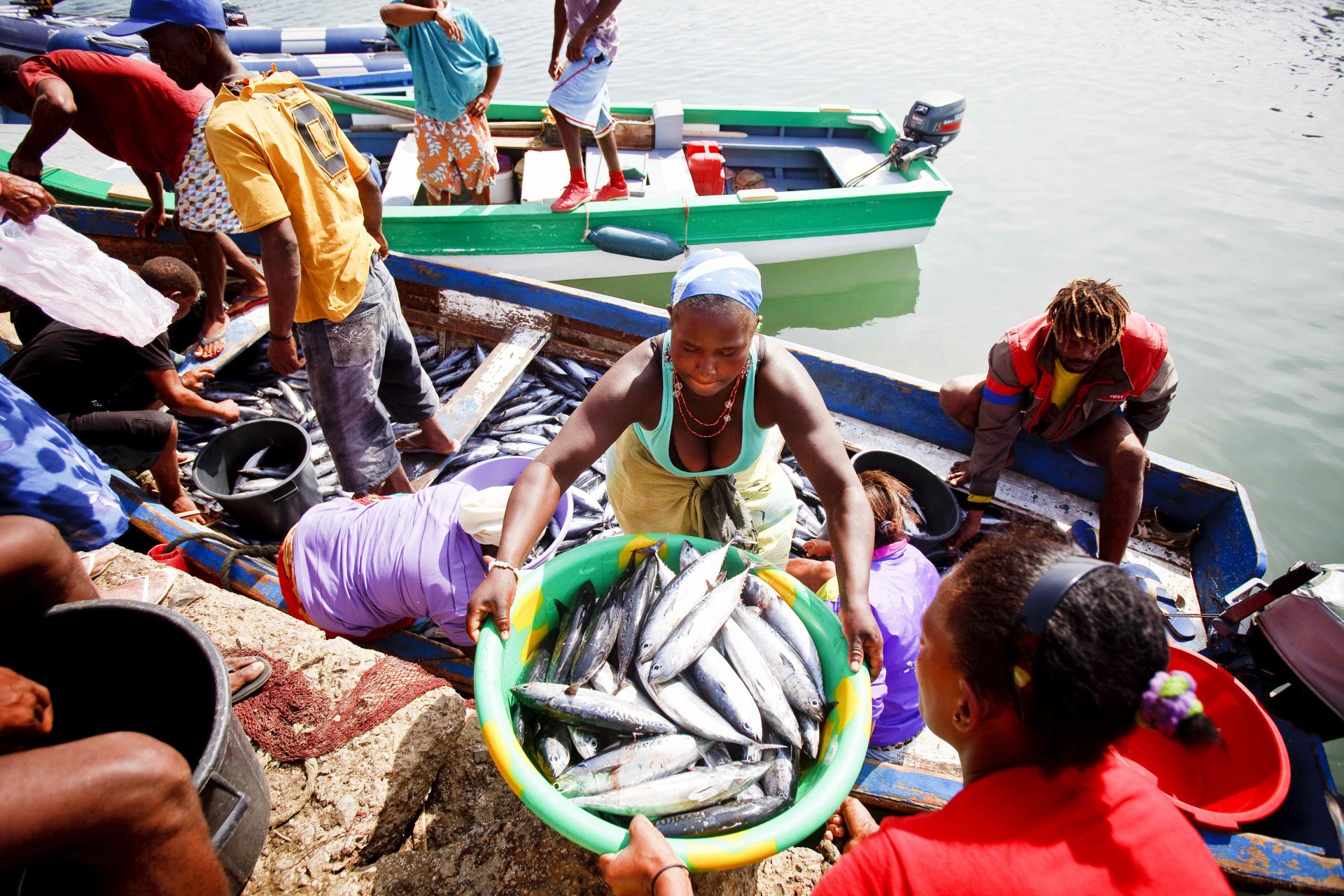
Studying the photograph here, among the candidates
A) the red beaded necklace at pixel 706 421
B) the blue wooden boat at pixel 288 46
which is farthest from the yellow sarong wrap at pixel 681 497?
the blue wooden boat at pixel 288 46

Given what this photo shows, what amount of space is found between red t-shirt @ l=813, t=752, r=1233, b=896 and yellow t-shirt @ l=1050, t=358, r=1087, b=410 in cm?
276

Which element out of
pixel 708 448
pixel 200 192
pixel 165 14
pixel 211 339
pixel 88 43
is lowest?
pixel 211 339

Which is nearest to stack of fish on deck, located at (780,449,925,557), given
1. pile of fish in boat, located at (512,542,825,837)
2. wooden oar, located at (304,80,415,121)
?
pile of fish in boat, located at (512,542,825,837)

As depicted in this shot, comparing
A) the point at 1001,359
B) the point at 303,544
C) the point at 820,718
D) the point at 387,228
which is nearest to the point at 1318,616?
the point at 1001,359

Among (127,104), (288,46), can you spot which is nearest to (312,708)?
(127,104)

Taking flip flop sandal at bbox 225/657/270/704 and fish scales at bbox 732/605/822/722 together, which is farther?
flip flop sandal at bbox 225/657/270/704

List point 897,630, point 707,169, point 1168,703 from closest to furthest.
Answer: point 1168,703, point 897,630, point 707,169

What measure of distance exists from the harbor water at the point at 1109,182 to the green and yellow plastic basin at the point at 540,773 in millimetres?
5524

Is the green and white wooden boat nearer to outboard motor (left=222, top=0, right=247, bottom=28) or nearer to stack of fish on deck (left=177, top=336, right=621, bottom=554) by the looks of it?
stack of fish on deck (left=177, top=336, right=621, bottom=554)

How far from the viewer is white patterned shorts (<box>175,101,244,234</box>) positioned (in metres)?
4.70

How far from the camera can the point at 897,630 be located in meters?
2.47

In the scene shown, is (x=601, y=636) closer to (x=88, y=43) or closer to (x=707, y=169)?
(x=707, y=169)

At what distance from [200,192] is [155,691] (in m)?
4.32

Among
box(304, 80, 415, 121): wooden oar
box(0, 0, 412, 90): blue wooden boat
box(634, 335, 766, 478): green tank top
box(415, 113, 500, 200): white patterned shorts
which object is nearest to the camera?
box(634, 335, 766, 478): green tank top
